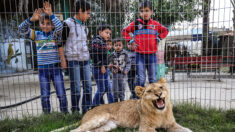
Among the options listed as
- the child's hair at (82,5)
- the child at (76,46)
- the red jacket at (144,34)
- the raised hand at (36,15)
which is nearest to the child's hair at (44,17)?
the raised hand at (36,15)

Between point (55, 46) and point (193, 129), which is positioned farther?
point (55, 46)

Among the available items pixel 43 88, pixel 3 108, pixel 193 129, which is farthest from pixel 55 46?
pixel 193 129

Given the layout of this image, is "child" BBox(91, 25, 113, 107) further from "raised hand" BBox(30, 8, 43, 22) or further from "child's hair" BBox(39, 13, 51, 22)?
"raised hand" BBox(30, 8, 43, 22)

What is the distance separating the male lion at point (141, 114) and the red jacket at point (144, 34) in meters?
1.04

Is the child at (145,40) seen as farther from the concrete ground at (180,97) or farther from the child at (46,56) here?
the child at (46,56)

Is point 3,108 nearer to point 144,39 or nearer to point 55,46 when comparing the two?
point 55,46

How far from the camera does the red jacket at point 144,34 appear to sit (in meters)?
3.60

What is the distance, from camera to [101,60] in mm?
3611

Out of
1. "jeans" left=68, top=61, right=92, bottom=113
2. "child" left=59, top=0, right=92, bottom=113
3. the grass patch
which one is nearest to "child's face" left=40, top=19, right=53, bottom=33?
"child" left=59, top=0, right=92, bottom=113

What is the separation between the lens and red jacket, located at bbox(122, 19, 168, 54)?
3.60 meters

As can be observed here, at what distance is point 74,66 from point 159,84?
169 centimetres

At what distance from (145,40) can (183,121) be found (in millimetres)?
1790

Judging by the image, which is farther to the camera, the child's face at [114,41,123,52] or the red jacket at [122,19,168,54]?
the child's face at [114,41,123,52]

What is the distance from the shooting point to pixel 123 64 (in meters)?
4.12
